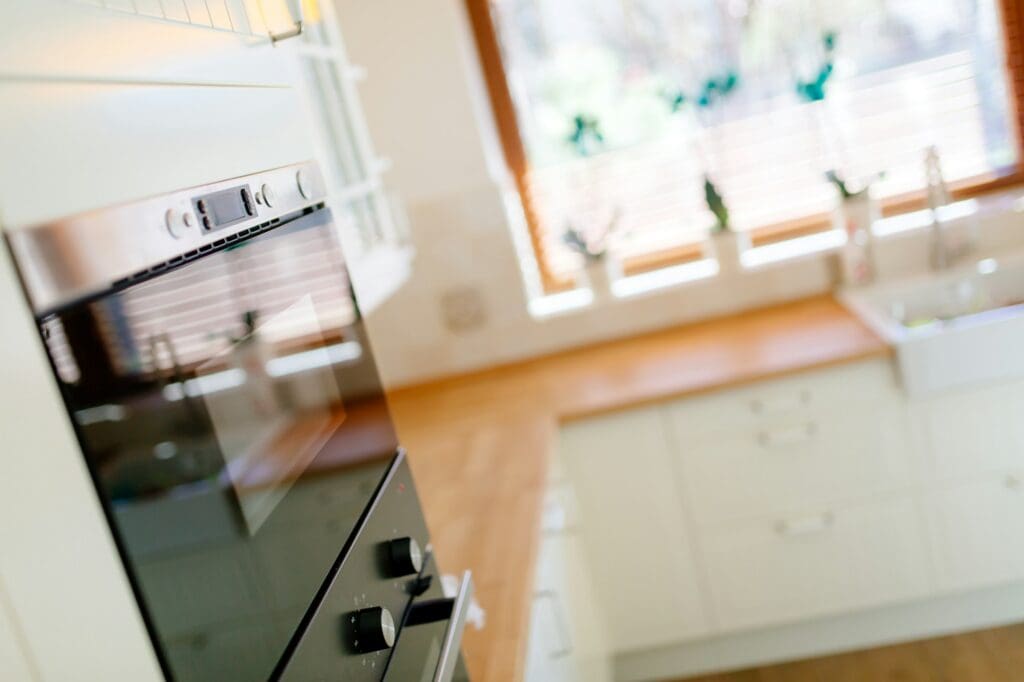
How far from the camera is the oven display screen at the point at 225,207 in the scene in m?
0.73

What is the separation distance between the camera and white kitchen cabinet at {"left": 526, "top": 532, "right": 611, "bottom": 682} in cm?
158

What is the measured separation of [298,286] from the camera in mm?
930

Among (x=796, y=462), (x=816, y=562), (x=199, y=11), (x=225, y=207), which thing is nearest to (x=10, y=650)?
(x=225, y=207)

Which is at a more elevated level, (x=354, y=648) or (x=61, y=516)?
(x=61, y=516)

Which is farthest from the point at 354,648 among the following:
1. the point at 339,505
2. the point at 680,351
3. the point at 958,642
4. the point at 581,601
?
the point at 958,642

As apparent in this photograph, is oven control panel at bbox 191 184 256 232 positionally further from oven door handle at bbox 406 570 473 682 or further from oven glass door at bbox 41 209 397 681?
oven door handle at bbox 406 570 473 682

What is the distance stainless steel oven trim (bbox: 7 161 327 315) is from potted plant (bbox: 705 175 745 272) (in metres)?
2.16

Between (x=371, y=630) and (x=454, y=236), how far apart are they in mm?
2079

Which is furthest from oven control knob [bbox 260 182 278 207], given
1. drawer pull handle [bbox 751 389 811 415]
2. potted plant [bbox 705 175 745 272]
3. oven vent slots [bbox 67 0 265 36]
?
potted plant [bbox 705 175 745 272]

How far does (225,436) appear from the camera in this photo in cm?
72

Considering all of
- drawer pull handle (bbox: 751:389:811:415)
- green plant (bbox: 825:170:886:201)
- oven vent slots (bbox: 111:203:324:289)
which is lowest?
drawer pull handle (bbox: 751:389:811:415)

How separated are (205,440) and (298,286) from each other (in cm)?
27

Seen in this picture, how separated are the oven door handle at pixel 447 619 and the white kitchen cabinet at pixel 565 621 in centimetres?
32

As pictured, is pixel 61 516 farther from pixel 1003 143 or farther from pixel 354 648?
pixel 1003 143
